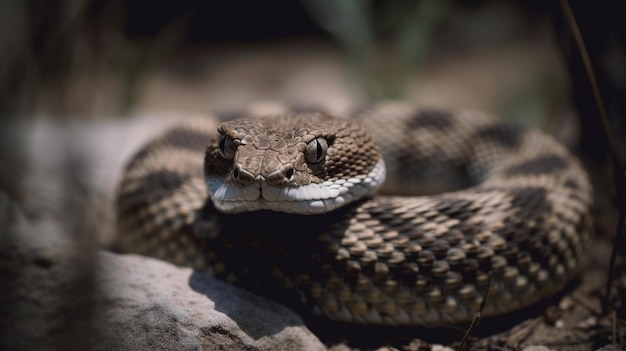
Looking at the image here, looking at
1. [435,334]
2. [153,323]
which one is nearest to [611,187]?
[435,334]

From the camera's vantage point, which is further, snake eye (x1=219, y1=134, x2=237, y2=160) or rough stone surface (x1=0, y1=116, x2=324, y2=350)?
snake eye (x1=219, y1=134, x2=237, y2=160)

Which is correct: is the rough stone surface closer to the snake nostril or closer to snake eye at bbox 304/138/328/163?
the snake nostril

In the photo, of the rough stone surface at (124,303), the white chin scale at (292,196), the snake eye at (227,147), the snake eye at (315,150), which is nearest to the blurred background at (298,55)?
the rough stone surface at (124,303)

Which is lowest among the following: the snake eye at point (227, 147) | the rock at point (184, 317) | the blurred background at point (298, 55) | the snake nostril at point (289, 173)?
the rock at point (184, 317)

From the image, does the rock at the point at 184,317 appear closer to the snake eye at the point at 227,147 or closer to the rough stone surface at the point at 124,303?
the rough stone surface at the point at 124,303

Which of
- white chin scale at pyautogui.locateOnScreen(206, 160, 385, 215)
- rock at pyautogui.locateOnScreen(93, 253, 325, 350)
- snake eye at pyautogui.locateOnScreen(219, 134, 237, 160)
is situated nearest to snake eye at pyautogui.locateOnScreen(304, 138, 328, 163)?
white chin scale at pyautogui.locateOnScreen(206, 160, 385, 215)

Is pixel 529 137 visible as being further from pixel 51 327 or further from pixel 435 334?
pixel 51 327
